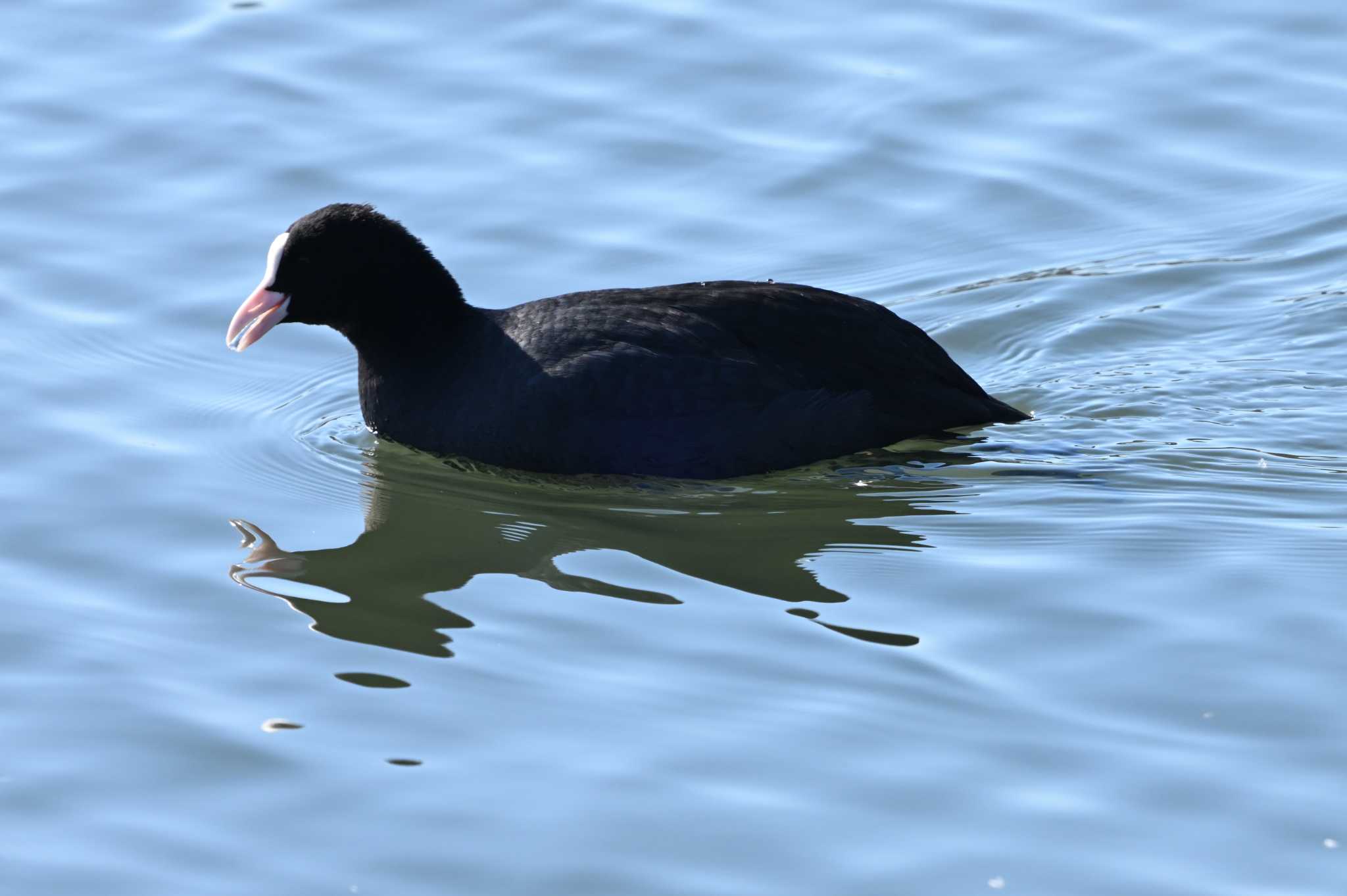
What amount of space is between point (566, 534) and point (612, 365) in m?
0.66

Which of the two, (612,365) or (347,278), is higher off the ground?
(347,278)

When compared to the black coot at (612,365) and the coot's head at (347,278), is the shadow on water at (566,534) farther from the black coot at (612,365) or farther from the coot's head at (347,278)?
the coot's head at (347,278)

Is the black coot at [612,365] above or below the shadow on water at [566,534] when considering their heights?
above

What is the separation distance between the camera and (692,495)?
6.96 metres

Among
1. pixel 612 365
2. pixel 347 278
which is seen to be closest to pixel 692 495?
pixel 612 365

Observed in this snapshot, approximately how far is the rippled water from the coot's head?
0.52 meters

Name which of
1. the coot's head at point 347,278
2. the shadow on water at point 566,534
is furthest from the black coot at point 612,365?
the shadow on water at point 566,534

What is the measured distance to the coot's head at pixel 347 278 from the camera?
7230mm

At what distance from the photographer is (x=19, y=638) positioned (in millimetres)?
5859

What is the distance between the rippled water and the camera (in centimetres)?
481

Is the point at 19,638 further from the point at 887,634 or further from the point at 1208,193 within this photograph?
the point at 1208,193

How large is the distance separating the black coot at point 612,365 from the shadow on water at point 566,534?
0.35 ft

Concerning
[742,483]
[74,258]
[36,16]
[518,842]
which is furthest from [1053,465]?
[36,16]

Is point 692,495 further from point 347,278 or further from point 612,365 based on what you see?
point 347,278
